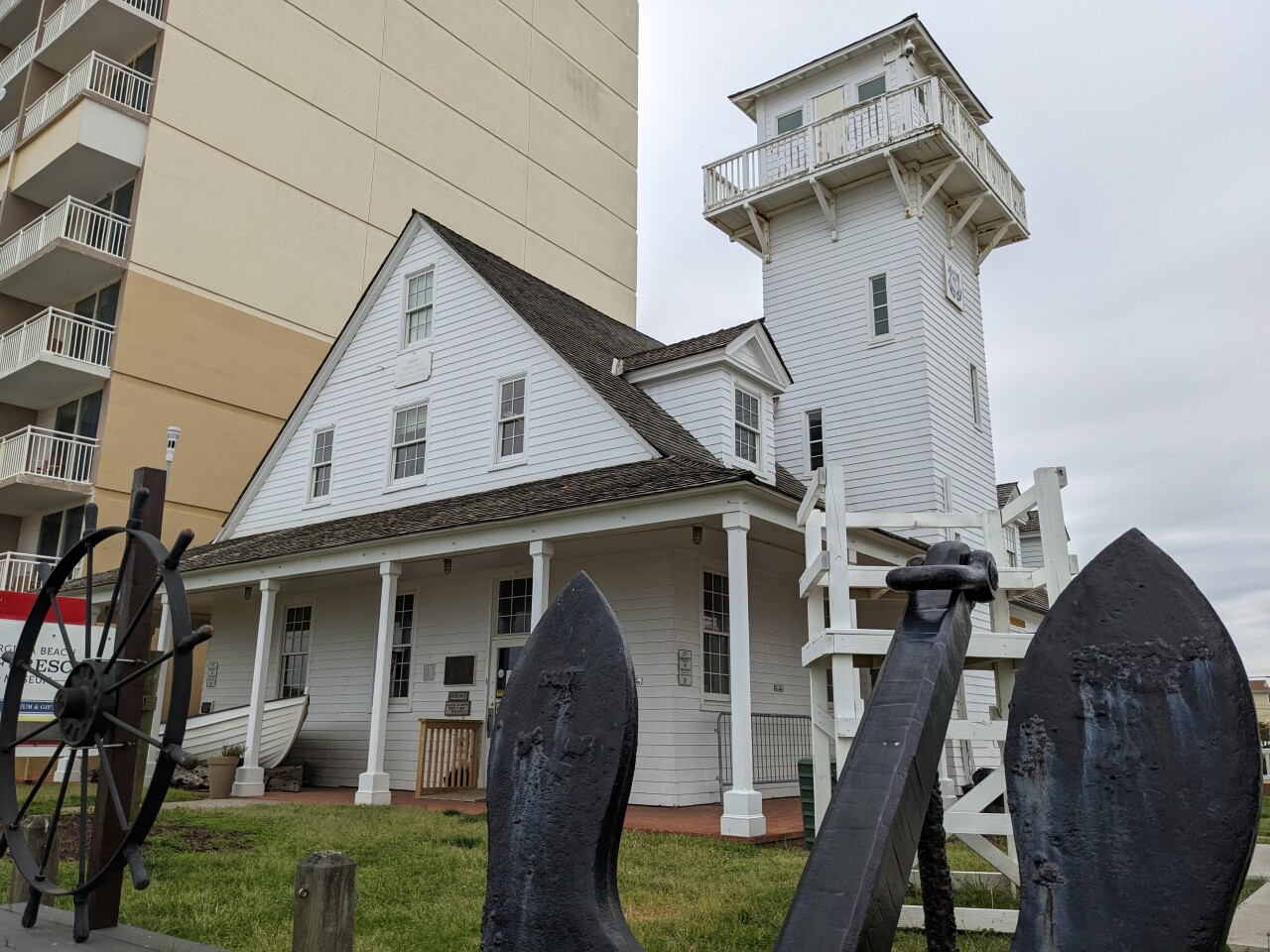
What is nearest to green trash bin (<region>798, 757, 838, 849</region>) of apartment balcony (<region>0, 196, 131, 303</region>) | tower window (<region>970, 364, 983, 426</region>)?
tower window (<region>970, 364, 983, 426</region>)

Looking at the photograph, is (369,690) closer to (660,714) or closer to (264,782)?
(264,782)

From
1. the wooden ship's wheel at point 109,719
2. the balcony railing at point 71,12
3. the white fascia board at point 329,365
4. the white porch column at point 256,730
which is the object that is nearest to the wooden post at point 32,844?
the wooden ship's wheel at point 109,719

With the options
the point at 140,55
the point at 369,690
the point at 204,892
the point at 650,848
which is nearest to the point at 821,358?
the point at 369,690

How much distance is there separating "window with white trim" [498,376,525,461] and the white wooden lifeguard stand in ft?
27.5

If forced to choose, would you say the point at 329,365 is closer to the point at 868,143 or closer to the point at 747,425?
the point at 747,425

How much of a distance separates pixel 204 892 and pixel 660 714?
23.6 ft

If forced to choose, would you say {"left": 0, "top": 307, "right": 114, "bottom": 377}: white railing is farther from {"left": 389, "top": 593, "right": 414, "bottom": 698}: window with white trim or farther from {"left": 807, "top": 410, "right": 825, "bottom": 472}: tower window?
{"left": 807, "top": 410, "right": 825, "bottom": 472}: tower window

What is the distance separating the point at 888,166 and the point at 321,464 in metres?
11.5

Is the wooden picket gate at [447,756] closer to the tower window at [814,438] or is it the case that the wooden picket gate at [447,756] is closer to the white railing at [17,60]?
the tower window at [814,438]

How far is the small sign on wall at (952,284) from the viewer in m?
17.5

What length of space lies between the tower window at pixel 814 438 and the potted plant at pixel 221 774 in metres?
10.6

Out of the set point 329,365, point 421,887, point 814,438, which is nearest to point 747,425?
point 814,438

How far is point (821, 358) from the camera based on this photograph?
17.5m

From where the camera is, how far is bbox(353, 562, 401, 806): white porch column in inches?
500
